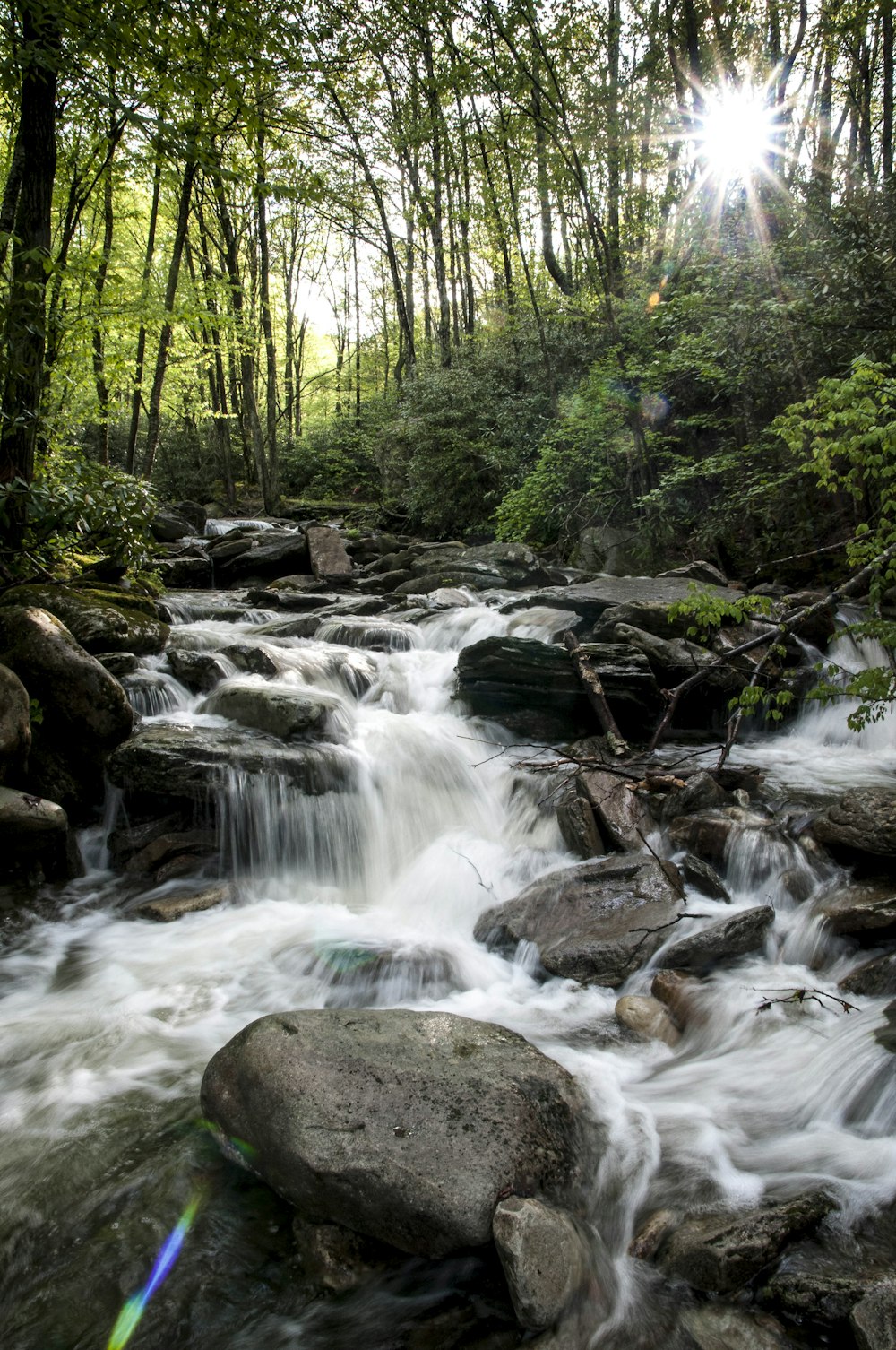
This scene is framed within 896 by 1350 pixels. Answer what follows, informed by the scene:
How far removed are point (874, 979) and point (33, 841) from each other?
5855 mm

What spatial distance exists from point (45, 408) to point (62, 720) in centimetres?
522

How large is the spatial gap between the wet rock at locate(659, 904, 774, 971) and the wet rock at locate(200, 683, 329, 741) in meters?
4.21

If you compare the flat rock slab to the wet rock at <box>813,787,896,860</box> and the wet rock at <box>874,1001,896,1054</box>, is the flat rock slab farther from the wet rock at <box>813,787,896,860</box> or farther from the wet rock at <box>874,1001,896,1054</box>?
the wet rock at <box>874,1001,896,1054</box>

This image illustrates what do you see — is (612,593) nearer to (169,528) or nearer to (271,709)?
(271,709)

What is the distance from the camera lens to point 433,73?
795 inches

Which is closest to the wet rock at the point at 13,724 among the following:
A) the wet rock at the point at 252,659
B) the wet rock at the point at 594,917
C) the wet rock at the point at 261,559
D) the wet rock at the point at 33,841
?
the wet rock at the point at 33,841

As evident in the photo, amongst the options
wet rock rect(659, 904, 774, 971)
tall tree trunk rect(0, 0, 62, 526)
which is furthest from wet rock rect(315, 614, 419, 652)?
wet rock rect(659, 904, 774, 971)

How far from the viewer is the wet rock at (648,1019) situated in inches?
167

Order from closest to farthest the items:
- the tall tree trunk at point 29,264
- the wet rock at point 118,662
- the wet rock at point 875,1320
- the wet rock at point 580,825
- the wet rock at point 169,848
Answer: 1. the wet rock at point 875,1320
2. the wet rock at point 580,825
3. the wet rock at point 169,848
4. the tall tree trunk at point 29,264
5. the wet rock at point 118,662

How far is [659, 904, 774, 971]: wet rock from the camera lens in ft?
15.5

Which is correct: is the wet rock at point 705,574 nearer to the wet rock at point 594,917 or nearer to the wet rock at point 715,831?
the wet rock at point 715,831

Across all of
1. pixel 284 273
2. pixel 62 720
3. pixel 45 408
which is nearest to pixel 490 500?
pixel 45 408

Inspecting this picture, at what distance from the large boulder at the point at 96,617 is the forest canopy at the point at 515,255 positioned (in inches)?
18.9

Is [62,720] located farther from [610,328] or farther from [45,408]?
[610,328]
